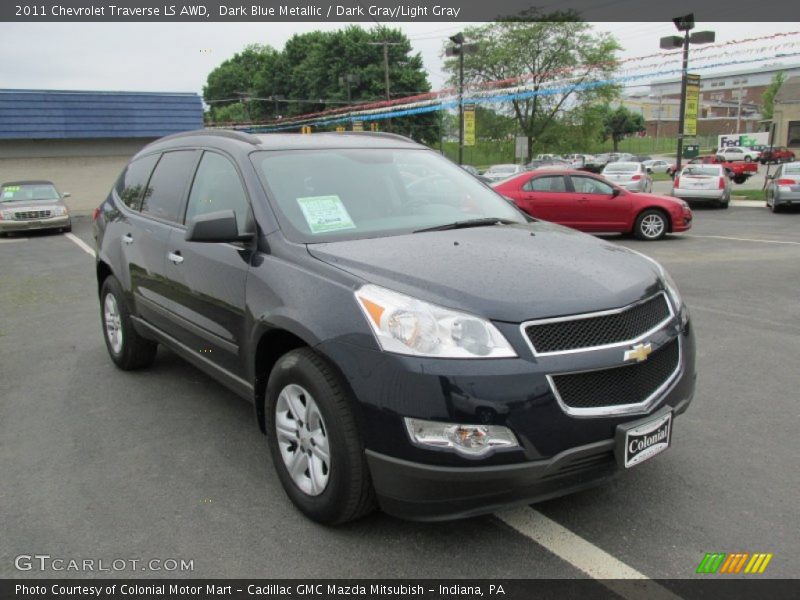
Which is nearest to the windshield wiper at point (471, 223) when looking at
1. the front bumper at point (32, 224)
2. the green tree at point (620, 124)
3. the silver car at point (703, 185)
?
the front bumper at point (32, 224)

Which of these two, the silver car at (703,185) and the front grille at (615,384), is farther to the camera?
the silver car at (703,185)

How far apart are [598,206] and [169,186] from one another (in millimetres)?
10344

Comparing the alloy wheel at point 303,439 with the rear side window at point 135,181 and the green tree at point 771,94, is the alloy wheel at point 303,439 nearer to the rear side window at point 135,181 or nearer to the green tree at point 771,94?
the rear side window at point 135,181

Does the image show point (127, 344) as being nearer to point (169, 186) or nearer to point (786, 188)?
point (169, 186)

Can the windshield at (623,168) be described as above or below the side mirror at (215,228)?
below

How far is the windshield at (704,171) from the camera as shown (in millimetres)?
20802

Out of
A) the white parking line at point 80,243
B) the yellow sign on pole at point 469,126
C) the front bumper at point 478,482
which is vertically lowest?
the white parking line at point 80,243

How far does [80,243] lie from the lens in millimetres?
15320

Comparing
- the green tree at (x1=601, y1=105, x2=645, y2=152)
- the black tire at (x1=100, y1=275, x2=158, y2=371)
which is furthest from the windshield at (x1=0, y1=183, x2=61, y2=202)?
the green tree at (x1=601, y1=105, x2=645, y2=152)

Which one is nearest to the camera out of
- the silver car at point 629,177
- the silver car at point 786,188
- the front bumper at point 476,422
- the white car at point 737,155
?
the front bumper at point 476,422

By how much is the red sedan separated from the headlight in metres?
10.9

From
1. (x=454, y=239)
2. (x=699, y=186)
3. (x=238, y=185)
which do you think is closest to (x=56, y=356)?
(x=238, y=185)

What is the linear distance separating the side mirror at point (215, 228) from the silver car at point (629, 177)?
20.1 m

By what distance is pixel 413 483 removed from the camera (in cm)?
250
